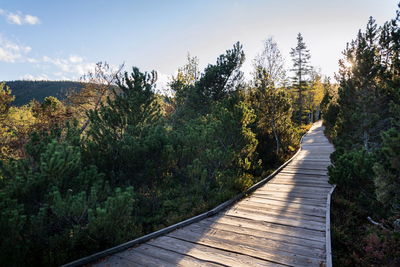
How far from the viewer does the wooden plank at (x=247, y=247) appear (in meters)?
3.33

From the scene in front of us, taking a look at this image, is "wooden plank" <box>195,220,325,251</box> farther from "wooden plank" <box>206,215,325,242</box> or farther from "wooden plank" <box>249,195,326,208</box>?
"wooden plank" <box>249,195,326,208</box>

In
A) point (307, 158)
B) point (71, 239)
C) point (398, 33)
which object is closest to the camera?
point (71, 239)

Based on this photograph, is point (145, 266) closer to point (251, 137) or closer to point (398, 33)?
point (251, 137)

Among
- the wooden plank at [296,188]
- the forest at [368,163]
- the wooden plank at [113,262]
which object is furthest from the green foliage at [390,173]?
the wooden plank at [113,262]

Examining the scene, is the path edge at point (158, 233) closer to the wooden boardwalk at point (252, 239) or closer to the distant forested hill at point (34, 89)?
the wooden boardwalk at point (252, 239)

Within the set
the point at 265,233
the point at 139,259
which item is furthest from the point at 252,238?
the point at 139,259

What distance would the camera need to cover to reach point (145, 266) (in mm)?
3326

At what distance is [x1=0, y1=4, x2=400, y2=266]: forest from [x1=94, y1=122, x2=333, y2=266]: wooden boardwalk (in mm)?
464

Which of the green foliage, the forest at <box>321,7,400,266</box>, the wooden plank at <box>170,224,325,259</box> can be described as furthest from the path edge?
the green foliage

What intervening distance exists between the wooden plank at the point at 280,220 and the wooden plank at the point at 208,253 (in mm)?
1552

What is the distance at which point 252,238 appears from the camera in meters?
4.05

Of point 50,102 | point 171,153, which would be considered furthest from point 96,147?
point 50,102

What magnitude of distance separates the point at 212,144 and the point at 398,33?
1018 cm

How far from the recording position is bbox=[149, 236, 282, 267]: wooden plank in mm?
3321
